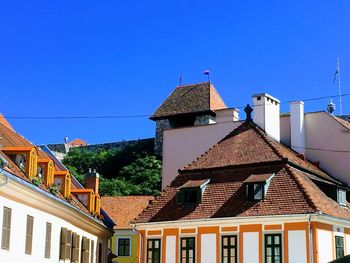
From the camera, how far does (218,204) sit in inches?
1172

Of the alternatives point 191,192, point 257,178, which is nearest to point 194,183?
point 191,192

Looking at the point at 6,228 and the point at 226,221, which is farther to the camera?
the point at 226,221

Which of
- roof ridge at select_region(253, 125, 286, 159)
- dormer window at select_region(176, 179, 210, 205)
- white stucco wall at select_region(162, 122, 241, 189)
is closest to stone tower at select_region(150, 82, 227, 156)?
white stucco wall at select_region(162, 122, 241, 189)

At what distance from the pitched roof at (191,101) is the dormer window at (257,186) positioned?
3261cm

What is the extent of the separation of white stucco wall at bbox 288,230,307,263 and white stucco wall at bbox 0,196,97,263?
9.41 metres

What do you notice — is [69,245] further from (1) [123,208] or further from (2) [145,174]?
(2) [145,174]

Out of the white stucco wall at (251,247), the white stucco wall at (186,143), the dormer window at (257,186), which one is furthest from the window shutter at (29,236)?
the white stucco wall at (186,143)

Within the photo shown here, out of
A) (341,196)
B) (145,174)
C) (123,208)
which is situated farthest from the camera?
(145,174)

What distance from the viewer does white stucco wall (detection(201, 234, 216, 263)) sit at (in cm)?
2914

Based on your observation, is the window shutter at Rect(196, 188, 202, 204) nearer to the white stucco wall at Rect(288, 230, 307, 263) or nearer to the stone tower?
the white stucco wall at Rect(288, 230, 307, 263)

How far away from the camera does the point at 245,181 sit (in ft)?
96.3

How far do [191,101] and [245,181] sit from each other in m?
34.3

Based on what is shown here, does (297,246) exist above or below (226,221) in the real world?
below

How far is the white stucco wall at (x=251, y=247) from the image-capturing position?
2817cm
